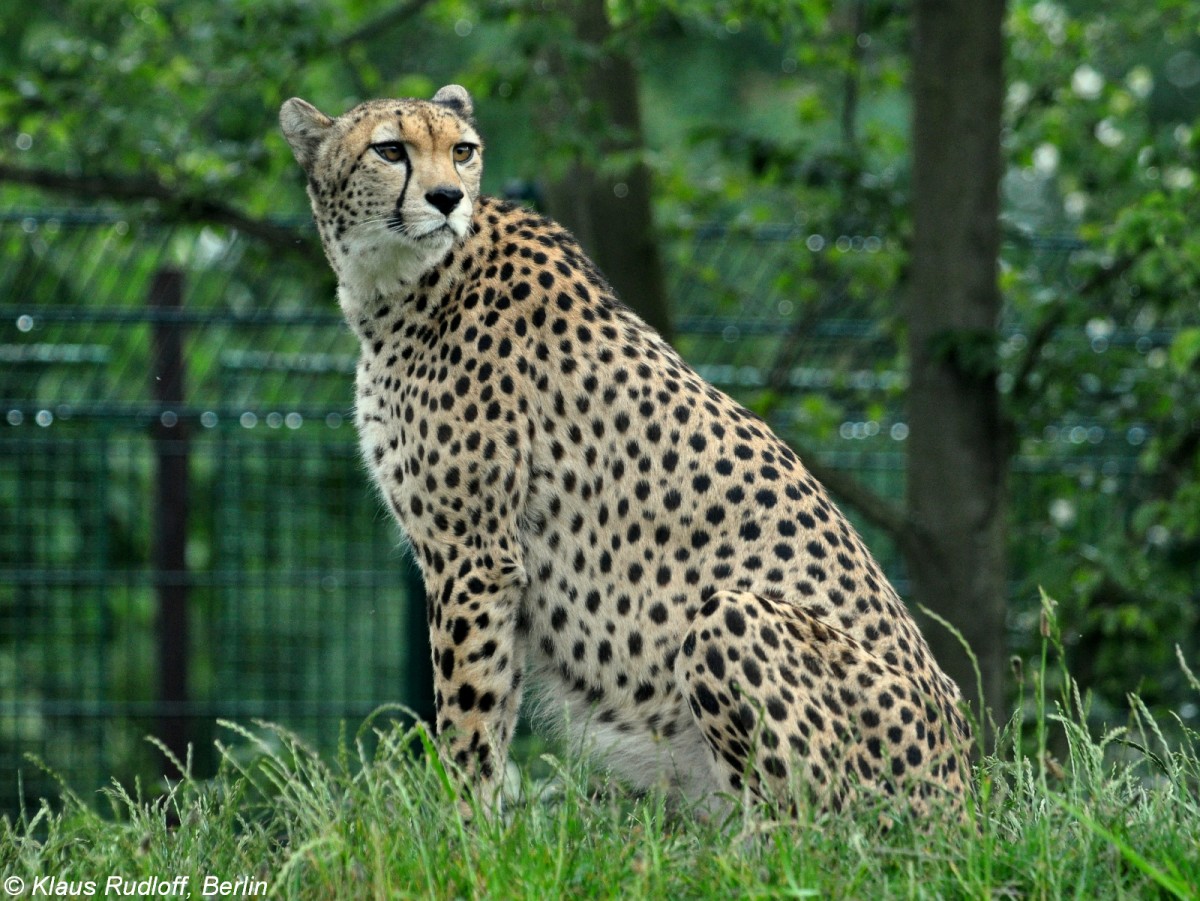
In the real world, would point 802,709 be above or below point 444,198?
below

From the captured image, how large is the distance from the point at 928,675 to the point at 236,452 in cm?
465

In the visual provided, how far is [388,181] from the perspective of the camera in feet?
13.6

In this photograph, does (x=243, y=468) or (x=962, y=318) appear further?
(x=243, y=468)

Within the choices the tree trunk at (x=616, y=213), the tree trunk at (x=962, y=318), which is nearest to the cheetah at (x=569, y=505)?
the tree trunk at (x=962, y=318)

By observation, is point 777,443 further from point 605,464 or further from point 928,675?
point 928,675

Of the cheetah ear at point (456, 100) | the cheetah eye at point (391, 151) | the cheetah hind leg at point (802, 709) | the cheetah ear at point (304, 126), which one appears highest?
the cheetah ear at point (456, 100)

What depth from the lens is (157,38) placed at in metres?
7.14

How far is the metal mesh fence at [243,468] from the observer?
7.45 metres

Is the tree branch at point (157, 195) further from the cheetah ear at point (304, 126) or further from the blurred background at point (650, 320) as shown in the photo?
the cheetah ear at point (304, 126)

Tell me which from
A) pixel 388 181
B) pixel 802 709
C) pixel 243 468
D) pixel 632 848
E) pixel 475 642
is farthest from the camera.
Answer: pixel 243 468

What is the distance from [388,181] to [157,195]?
3162 millimetres

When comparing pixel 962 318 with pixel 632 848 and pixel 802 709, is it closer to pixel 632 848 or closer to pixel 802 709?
pixel 802 709

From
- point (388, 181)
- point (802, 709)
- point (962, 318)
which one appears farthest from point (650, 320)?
point (802, 709)

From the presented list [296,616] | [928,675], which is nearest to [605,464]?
[928,675]
